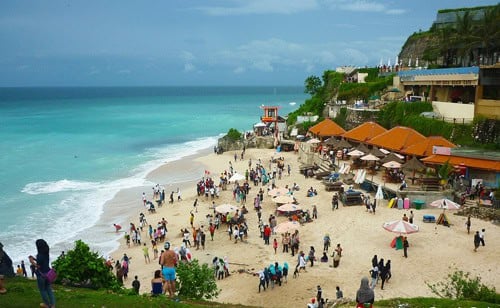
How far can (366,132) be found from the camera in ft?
100

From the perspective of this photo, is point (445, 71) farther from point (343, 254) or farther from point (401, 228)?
point (343, 254)

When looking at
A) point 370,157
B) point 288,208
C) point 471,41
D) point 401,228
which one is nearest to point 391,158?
point 370,157

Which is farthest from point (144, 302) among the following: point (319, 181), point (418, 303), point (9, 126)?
point (9, 126)

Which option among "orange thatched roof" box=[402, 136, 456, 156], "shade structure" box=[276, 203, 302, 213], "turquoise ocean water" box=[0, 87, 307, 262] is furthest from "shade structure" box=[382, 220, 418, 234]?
"turquoise ocean water" box=[0, 87, 307, 262]

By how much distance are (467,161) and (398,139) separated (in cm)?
517

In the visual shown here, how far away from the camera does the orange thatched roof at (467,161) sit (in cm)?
2133

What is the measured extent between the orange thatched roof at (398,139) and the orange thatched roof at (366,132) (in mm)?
1649

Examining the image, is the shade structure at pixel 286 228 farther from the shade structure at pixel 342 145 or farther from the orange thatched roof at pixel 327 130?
the orange thatched roof at pixel 327 130

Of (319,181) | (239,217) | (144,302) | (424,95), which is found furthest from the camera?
(424,95)

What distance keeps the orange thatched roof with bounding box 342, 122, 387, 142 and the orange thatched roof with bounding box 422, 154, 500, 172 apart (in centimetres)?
692

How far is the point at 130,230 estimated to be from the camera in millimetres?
21328

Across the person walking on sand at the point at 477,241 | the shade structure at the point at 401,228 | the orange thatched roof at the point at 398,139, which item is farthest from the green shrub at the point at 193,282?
the orange thatched roof at the point at 398,139

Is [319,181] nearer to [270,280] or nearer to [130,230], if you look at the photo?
[130,230]

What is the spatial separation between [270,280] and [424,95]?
1021 inches
